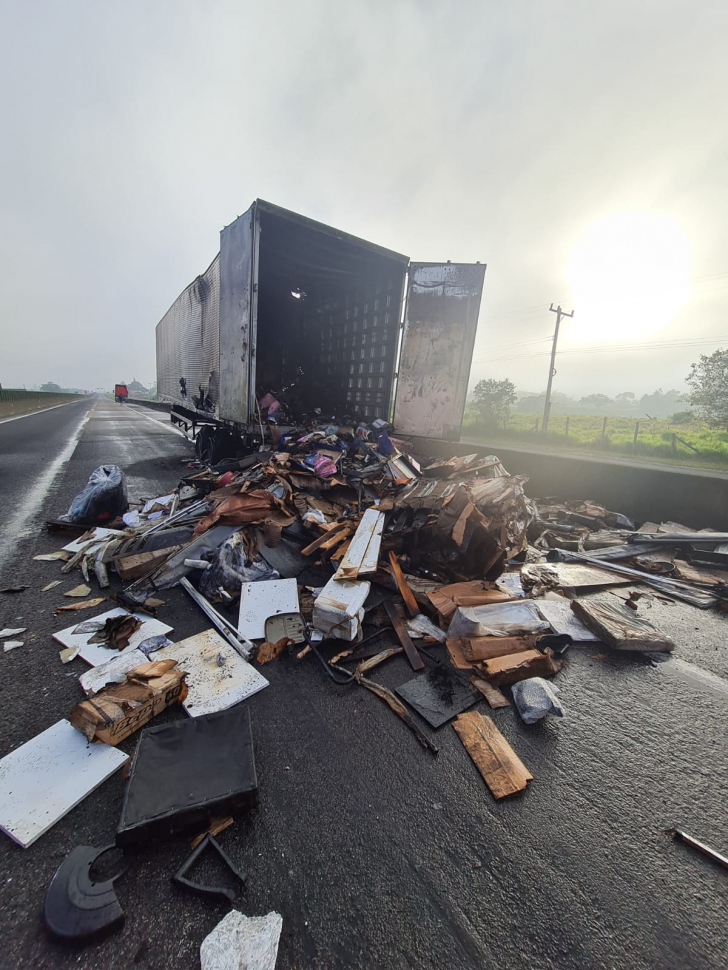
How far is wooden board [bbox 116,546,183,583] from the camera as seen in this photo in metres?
3.18

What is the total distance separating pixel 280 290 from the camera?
8.55 m

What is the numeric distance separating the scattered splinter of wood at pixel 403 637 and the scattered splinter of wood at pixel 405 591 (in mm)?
116

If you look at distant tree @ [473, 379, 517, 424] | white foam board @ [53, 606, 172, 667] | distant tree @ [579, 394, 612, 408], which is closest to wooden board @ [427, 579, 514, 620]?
white foam board @ [53, 606, 172, 667]

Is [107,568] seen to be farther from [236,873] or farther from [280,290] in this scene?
[280,290]

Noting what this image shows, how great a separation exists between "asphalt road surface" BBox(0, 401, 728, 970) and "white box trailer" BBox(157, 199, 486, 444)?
15.6ft

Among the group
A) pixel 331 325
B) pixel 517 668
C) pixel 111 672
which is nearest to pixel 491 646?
pixel 517 668

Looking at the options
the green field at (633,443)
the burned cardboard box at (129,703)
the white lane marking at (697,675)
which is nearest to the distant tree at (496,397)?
the green field at (633,443)

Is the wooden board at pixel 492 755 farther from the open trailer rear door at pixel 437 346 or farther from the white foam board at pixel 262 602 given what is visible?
the open trailer rear door at pixel 437 346

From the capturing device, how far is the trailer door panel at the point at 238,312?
511 centimetres

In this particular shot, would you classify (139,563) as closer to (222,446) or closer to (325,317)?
(222,446)

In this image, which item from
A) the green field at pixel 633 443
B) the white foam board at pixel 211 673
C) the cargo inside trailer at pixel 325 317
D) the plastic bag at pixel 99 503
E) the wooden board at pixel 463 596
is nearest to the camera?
the white foam board at pixel 211 673

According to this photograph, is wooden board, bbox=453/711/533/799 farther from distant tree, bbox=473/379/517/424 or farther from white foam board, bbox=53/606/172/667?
distant tree, bbox=473/379/517/424

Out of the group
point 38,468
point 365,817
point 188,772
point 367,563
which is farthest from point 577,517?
point 38,468

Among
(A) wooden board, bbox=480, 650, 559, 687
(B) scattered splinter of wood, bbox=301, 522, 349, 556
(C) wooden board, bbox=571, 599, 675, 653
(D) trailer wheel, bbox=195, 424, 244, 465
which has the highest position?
(D) trailer wheel, bbox=195, 424, 244, 465
